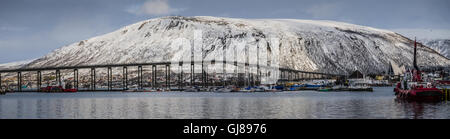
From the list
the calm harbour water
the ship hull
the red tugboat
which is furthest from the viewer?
the red tugboat

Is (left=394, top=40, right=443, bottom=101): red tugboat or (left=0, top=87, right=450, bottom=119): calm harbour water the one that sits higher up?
→ (left=394, top=40, right=443, bottom=101): red tugboat

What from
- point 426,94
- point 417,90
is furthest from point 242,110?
point 426,94

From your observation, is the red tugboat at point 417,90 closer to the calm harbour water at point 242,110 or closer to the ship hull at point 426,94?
the ship hull at point 426,94

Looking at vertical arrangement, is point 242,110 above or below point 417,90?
below

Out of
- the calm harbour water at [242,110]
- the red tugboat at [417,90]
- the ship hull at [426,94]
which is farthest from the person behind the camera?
the red tugboat at [417,90]

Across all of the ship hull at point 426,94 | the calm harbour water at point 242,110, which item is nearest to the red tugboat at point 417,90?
the ship hull at point 426,94

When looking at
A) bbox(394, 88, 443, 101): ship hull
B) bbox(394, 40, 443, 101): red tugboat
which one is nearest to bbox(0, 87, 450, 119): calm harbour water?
bbox(394, 40, 443, 101): red tugboat

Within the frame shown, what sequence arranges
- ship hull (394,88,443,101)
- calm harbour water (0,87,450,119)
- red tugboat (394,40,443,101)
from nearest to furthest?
calm harbour water (0,87,450,119) < ship hull (394,88,443,101) < red tugboat (394,40,443,101)

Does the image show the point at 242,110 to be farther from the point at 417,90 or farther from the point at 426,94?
the point at 426,94

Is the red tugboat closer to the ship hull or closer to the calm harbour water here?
the ship hull

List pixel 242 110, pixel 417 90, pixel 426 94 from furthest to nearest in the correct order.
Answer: pixel 417 90, pixel 426 94, pixel 242 110
